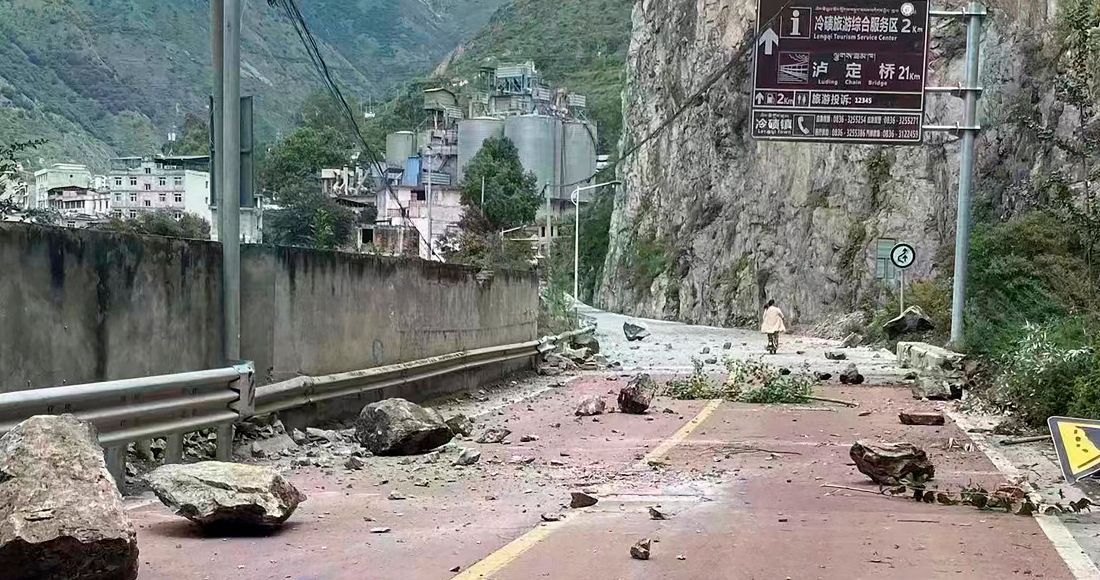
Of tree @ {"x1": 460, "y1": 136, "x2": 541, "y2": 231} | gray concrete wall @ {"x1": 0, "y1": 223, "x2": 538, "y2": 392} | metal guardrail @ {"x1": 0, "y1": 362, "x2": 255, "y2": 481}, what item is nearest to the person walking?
gray concrete wall @ {"x1": 0, "y1": 223, "x2": 538, "y2": 392}

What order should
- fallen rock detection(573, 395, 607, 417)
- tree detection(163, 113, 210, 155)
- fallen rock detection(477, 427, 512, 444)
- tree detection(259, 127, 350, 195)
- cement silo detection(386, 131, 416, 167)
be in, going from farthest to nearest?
cement silo detection(386, 131, 416, 167) → tree detection(259, 127, 350, 195) → tree detection(163, 113, 210, 155) → fallen rock detection(573, 395, 607, 417) → fallen rock detection(477, 427, 512, 444)

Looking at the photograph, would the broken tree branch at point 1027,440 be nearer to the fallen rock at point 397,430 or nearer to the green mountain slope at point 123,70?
the fallen rock at point 397,430

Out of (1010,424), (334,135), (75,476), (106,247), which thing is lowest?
(1010,424)

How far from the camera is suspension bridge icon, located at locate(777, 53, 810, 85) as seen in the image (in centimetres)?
2097

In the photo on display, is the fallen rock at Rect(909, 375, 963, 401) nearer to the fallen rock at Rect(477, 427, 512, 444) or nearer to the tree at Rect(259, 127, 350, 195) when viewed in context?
the fallen rock at Rect(477, 427, 512, 444)

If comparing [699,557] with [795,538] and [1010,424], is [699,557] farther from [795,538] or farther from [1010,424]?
[1010,424]

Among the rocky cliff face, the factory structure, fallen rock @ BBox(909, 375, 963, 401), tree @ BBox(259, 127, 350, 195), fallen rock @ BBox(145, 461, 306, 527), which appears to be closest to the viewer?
fallen rock @ BBox(145, 461, 306, 527)

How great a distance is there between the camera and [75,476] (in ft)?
16.7

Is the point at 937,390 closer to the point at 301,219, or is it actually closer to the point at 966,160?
the point at 966,160

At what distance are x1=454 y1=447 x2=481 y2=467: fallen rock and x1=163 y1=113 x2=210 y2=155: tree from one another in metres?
22.5

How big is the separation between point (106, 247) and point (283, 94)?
1223 inches

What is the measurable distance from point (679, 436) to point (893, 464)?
337cm

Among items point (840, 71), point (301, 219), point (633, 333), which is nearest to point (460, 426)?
point (840, 71)

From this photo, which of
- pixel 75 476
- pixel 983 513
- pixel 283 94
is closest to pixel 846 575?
pixel 983 513
